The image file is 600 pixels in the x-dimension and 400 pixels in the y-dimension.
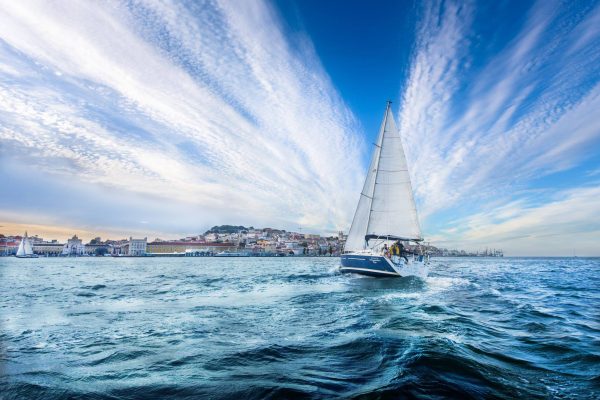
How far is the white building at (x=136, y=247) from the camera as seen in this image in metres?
156

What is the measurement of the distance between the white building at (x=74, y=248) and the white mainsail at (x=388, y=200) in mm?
164426

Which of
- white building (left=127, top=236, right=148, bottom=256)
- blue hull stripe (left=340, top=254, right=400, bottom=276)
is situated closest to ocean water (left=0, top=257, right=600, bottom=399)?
blue hull stripe (left=340, top=254, right=400, bottom=276)

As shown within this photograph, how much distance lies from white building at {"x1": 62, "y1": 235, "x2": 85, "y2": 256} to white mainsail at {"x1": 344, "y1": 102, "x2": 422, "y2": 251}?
164 m

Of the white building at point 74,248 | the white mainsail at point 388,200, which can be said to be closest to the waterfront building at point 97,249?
the white building at point 74,248

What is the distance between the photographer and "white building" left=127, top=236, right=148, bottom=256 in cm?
15605

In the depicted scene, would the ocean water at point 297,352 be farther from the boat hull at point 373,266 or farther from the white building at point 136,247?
the white building at point 136,247

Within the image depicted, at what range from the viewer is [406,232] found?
29859mm

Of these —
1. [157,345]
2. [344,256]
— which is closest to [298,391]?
[157,345]

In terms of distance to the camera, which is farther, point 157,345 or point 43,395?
point 157,345

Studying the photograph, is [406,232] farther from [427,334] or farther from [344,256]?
[427,334]

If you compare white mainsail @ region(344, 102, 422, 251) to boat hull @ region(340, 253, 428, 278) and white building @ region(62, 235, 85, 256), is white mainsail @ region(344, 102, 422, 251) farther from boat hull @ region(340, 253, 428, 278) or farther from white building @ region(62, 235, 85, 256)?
white building @ region(62, 235, 85, 256)

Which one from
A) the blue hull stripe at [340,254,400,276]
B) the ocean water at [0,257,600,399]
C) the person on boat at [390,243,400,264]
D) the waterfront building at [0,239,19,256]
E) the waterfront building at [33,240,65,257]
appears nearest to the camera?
the ocean water at [0,257,600,399]

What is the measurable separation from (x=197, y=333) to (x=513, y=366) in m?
7.25

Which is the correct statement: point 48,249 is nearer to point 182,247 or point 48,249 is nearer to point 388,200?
point 182,247
